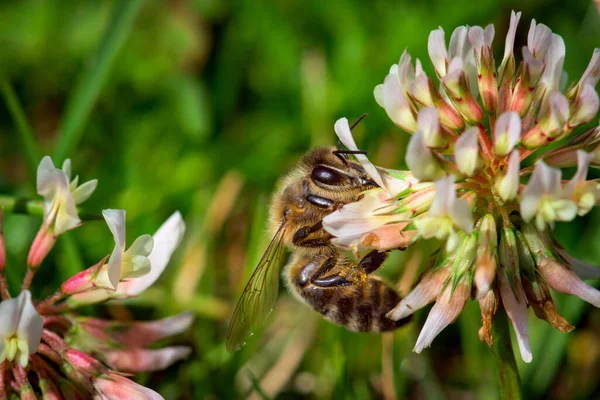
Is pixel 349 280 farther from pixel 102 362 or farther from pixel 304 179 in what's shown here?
pixel 102 362

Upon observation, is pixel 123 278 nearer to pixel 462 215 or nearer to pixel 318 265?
pixel 318 265

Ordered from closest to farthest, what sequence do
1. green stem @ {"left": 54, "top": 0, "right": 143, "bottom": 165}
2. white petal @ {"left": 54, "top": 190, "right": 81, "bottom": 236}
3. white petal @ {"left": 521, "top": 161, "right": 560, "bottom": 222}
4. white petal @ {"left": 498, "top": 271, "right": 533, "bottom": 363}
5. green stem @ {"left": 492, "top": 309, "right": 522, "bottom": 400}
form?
white petal @ {"left": 521, "top": 161, "right": 560, "bottom": 222}, white petal @ {"left": 498, "top": 271, "right": 533, "bottom": 363}, green stem @ {"left": 492, "top": 309, "right": 522, "bottom": 400}, white petal @ {"left": 54, "top": 190, "right": 81, "bottom": 236}, green stem @ {"left": 54, "top": 0, "right": 143, "bottom": 165}

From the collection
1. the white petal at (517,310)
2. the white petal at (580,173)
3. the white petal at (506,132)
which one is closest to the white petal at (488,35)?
the white petal at (506,132)

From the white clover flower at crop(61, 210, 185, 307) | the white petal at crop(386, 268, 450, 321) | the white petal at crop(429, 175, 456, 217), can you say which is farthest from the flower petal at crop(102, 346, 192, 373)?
the white petal at crop(429, 175, 456, 217)

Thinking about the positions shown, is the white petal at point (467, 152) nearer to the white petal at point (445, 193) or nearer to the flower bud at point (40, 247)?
the white petal at point (445, 193)

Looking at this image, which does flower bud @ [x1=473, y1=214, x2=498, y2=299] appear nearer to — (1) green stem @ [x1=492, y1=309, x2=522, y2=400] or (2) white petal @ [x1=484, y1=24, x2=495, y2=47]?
(1) green stem @ [x1=492, y1=309, x2=522, y2=400]

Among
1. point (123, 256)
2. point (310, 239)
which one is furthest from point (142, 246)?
point (310, 239)
